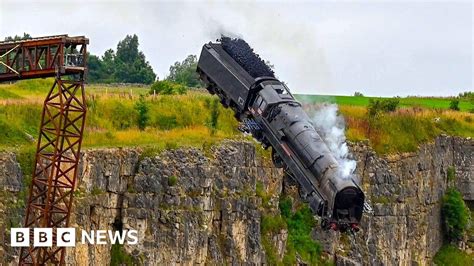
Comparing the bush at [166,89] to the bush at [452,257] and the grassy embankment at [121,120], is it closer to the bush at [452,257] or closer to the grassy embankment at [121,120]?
the grassy embankment at [121,120]

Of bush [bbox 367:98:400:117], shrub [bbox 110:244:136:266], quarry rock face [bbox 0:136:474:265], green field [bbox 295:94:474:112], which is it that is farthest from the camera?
green field [bbox 295:94:474:112]

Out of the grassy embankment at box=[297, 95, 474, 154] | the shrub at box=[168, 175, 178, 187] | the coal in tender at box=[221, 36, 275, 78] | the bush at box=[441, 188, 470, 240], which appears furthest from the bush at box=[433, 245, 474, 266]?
the coal in tender at box=[221, 36, 275, 78]

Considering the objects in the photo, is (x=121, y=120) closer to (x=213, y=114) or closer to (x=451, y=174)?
(x=213, y=114)

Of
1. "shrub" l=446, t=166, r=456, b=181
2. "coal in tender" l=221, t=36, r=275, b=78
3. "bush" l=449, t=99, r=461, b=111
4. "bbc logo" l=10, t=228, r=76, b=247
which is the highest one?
"bush" l=449, t=99, r=461, b=111

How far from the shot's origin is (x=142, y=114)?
7700cm

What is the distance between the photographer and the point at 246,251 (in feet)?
241

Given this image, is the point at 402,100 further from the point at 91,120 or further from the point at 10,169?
the point at 10,169

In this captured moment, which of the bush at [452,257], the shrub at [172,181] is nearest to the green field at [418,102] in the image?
the bush at [452,257]

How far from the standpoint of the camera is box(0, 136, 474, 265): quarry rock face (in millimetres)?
61938

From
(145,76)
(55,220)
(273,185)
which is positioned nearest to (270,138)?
(55,220)

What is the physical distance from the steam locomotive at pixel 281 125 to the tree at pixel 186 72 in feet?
279

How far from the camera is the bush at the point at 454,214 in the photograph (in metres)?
100

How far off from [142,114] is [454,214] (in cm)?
3465

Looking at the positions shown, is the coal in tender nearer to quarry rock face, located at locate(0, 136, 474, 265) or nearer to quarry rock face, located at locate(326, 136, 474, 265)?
quarry rock face, located at locate(0, 136, 474, 265)
